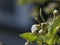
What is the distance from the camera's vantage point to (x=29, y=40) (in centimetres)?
60

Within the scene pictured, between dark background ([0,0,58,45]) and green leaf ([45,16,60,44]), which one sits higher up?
green leaf ([45,16,60,44])

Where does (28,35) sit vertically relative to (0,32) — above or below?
above

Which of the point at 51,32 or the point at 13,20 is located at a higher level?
the point at 51,32

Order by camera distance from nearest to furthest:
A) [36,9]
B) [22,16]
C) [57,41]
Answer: [57,41], [36,9], [22,16]

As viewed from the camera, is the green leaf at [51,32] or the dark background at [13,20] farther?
the dark background at [13,20]

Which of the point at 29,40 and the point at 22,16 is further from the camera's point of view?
the point at 22,16

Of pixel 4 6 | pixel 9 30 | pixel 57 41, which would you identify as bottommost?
pixel 9 30

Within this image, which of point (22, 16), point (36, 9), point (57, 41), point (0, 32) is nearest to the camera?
point (57, 41)

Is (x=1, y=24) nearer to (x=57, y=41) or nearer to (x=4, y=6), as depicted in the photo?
(x=4, y=6)

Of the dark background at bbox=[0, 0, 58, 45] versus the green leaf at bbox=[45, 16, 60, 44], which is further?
the dark background at bbox=[0, 0, 58, 45]

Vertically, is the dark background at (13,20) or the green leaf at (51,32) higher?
the green leaf at (51,32)

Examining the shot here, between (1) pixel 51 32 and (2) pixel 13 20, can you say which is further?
(2) pixel 13 20

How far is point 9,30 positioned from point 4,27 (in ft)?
0.29

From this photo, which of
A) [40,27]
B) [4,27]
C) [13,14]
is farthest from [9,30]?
[40,27]
